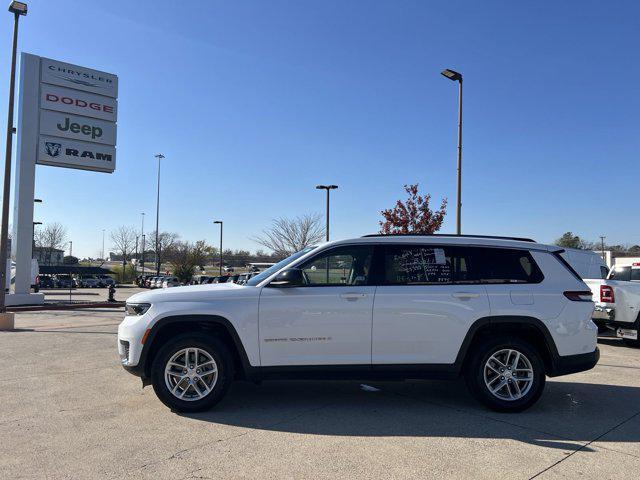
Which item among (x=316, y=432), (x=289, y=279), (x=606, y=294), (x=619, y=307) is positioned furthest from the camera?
(x=606, y=294)

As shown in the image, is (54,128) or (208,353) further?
(54,128)

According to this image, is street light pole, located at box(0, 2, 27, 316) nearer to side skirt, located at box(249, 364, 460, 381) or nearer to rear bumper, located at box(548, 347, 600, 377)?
side skirt, located at box(249, 364, 460, 381)

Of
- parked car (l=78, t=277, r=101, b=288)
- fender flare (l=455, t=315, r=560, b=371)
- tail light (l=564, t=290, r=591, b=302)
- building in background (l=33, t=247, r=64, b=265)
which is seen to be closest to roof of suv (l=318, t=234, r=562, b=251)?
tail light (l=564, t=290, r=591, b=302)

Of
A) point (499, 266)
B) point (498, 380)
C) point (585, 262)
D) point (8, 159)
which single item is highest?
point (8, 159)

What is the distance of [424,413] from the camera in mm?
5285

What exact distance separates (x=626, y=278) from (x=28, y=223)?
21.2 m

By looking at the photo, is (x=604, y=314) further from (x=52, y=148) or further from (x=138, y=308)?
(x=52, y=148)

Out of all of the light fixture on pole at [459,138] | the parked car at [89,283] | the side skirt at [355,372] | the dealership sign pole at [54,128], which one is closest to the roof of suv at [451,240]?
the side skirt at [355,372]

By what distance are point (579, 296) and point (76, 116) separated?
74.0 ft

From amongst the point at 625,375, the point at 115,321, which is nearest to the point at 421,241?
the point at 625,375

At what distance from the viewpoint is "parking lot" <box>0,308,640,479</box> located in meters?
3.87

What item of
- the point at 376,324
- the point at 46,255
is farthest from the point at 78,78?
the point at 46,255

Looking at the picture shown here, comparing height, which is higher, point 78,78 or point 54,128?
point 78,78

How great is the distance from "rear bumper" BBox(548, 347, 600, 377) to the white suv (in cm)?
1
